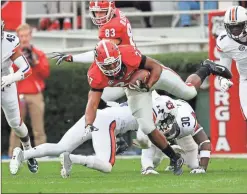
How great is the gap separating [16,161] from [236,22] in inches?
103

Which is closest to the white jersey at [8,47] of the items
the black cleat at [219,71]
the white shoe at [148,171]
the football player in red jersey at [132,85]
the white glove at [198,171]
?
the football player in red jersey at [132,85]

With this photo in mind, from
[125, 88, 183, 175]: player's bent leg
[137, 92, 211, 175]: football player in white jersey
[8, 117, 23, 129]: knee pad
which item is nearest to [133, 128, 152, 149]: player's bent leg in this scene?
[137, 92, 211, 175]: football player in white jersey

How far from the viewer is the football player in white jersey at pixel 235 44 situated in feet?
36.6

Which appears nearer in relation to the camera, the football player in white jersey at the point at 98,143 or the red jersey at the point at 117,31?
the football player in white jersey at the point at 98,143

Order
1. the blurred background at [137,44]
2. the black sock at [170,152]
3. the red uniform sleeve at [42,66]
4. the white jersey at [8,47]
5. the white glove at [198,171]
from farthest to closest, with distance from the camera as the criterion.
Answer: the red uniform sleeve at [42,66]
the blurred background at [137,44]
the white jersey at [8,47]
the white glove at [198,171]
the black sock at [170,152]

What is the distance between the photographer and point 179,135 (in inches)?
420

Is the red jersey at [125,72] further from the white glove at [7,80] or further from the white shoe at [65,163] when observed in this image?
the white glove at [7,80]

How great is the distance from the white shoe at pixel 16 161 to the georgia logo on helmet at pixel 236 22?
2476 mm

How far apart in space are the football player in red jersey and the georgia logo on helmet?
0.87 meters

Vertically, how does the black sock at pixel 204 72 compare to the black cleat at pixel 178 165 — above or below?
above

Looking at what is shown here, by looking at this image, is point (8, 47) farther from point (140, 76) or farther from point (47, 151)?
point (140, 76)

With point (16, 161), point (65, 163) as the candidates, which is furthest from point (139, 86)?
point (16, 161)

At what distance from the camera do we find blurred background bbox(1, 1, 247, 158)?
1402 centimetres

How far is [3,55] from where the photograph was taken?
11.3m
